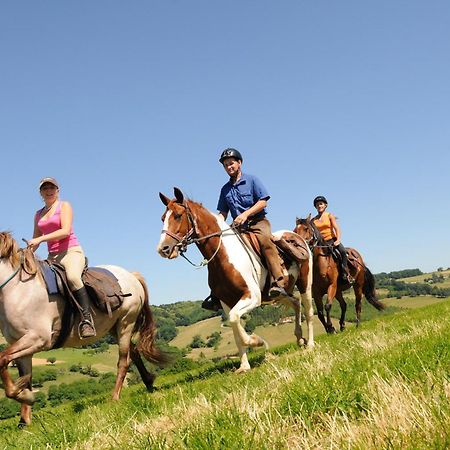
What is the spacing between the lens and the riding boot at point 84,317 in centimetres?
783

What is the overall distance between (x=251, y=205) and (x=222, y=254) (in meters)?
1.52

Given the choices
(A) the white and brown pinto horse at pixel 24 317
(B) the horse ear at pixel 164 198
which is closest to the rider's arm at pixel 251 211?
(B) the horse ear at pixel 164 198

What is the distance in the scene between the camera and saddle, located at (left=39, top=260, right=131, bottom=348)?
25.0 feet

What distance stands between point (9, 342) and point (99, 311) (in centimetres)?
178

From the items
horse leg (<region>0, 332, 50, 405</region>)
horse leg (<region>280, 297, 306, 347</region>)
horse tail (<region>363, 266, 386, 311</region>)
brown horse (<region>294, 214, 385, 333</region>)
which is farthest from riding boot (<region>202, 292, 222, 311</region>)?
horse tail (<region>363, 266, 386, 311</region>)

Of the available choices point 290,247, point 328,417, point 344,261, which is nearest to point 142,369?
point 290,247

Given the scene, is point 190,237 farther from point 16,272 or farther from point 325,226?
point 325,226

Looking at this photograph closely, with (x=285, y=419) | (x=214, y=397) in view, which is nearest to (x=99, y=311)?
(x=214, y=397)

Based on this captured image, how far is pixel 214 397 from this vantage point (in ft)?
14.5

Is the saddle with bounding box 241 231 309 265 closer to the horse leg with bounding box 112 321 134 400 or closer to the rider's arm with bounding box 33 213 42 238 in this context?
the horse leg with bounding box 112 321 134 400

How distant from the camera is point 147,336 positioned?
1016 centimetres

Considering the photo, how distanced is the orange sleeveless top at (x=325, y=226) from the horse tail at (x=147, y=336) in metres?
6.89

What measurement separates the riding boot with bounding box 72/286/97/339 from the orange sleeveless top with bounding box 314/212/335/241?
9040mm

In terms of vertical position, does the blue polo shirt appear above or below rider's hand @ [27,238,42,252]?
above
